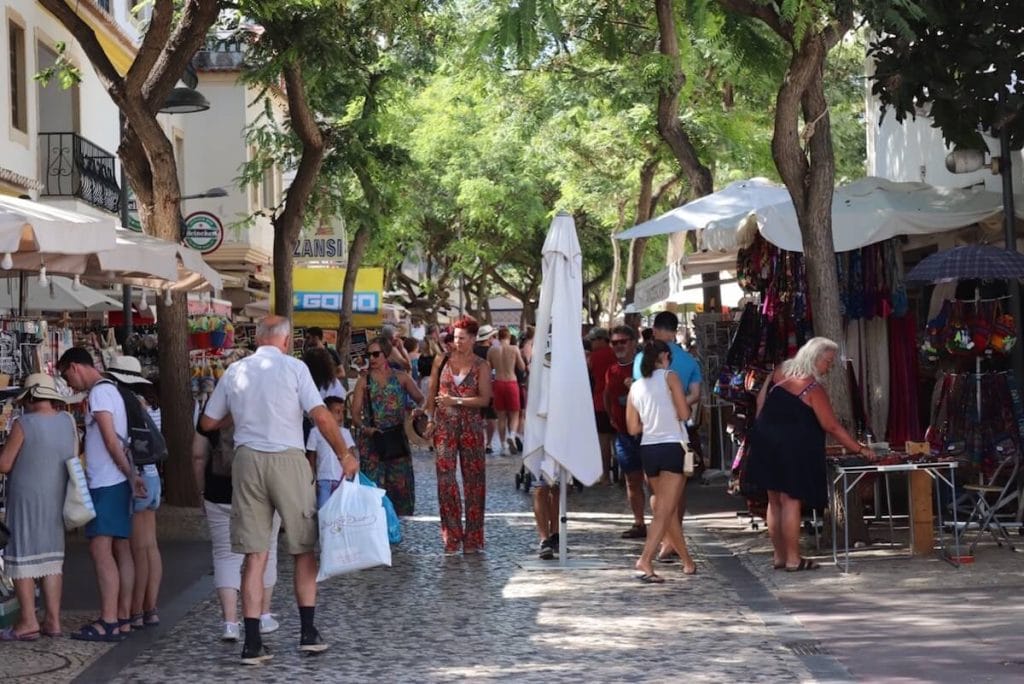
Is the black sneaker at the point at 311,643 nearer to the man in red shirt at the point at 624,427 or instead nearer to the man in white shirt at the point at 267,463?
the man in white shirt at the point at 267,463

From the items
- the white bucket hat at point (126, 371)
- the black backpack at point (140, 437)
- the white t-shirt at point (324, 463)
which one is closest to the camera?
the black backpack at point (140, 437)

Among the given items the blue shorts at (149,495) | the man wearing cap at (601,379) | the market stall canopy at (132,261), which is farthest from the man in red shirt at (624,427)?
the blue shorts at (149,495)

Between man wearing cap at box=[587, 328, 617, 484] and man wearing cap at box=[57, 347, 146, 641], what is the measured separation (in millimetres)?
9009

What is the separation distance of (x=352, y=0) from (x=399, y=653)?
10299mm

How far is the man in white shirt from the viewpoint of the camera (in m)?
8.77

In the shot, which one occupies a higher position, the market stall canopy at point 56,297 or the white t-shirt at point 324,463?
the market stall canopy at point 56,297

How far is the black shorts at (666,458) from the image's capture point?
11.7 m

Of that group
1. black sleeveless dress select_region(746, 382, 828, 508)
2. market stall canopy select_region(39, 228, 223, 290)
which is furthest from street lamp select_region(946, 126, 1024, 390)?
market stall canopy select_region(39, 228, 223, 290)

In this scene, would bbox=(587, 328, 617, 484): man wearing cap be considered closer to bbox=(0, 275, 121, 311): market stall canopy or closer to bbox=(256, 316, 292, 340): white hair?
bbox=(0, 275, 121, 311): market stall canopy

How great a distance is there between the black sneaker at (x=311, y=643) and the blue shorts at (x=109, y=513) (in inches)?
53.7

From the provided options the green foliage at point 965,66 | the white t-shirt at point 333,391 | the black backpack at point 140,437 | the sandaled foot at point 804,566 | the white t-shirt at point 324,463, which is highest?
Answer: the green foliage at point 965,66

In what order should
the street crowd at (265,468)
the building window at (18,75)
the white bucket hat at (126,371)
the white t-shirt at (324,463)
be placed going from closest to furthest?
the street crowd at (265,468)
the white bucket hat at (126,371)
the white t-shirt at (324,463)
the building window at (18,75)

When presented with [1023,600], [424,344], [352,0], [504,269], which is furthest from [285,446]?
[504,269]

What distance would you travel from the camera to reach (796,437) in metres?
11.6
